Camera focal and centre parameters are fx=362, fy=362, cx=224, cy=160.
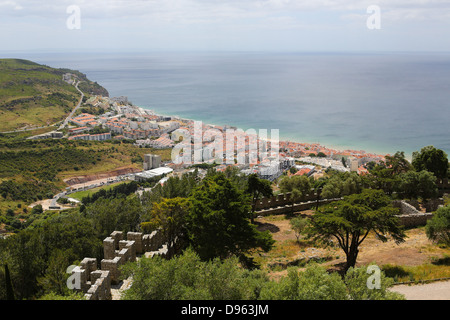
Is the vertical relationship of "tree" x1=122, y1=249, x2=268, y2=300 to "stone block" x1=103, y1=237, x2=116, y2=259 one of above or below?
above

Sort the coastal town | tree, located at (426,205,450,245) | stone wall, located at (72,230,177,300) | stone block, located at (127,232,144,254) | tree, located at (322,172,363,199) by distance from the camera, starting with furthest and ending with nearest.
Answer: the coastal town < tree, located at (322,172,363,199) < tree, located at (426,205,450,245) < stone block, located at (127,232,144,254) < stone wall, located at (72,230,177,300)

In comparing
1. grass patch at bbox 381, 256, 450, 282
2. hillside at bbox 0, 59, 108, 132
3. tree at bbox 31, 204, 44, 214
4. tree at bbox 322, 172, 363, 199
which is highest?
hillside at bbox 0, 59, 108, 132

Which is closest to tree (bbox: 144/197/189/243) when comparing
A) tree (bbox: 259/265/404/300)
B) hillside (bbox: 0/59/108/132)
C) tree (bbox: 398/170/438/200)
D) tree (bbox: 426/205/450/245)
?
tree (bbox: 259/265/404/300)

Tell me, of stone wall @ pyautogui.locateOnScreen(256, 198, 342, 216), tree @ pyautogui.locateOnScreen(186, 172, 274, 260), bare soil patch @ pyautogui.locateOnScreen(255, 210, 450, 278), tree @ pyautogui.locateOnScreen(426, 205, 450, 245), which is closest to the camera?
tree @ pyautogui.locateOnScreen(186, 172, 274, 260)

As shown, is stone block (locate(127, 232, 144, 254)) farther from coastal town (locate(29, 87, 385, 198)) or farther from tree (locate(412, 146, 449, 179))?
coastal town (locate(29, 87, 385, 198))

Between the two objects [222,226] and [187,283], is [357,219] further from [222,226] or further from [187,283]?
[187,283]

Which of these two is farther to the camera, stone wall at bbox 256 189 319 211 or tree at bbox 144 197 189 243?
stone wall at bbox 256 189 319 211

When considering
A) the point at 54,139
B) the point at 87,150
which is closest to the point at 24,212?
the point at 87,150
